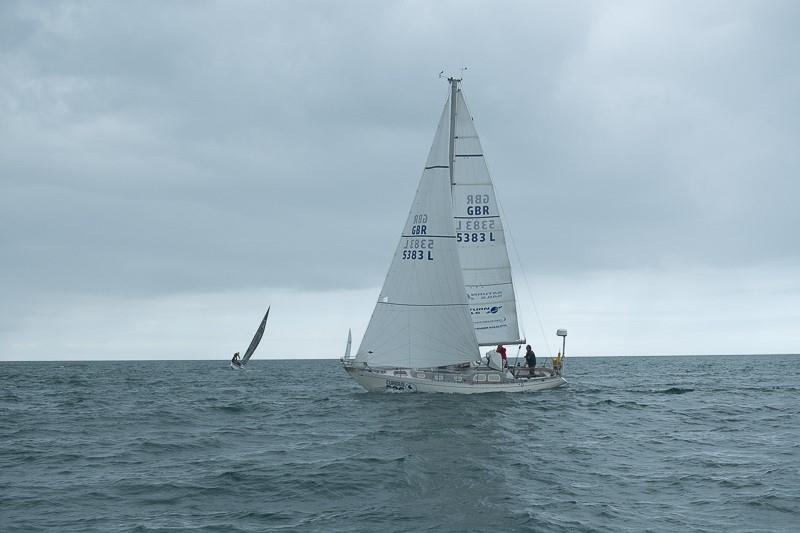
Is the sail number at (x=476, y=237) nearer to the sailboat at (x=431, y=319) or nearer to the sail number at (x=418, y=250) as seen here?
the sailboat at (x=431, y=319)

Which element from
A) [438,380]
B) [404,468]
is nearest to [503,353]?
[438,380]

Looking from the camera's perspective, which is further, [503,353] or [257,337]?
[257,337]

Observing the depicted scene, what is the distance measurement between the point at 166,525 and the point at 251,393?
1340 inches

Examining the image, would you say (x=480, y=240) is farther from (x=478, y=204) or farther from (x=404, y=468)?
(x=404, y=468)

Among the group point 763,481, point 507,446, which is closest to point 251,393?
point 507,446

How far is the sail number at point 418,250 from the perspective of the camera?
115 feet

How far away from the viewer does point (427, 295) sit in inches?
1366

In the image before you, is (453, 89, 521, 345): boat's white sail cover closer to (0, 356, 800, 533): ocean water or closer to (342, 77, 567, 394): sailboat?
(342, 77, 567, 394): sailboat

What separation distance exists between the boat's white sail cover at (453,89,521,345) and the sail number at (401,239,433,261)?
4350 millimetres

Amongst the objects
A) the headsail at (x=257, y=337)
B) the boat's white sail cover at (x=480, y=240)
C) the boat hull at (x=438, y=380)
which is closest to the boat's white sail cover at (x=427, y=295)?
the boat hull at (x=438, y=380)

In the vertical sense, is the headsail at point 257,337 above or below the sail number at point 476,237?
below

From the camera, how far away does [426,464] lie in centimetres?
1933

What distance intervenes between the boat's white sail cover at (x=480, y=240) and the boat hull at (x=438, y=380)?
3.12m

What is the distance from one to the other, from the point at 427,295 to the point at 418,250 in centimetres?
235
